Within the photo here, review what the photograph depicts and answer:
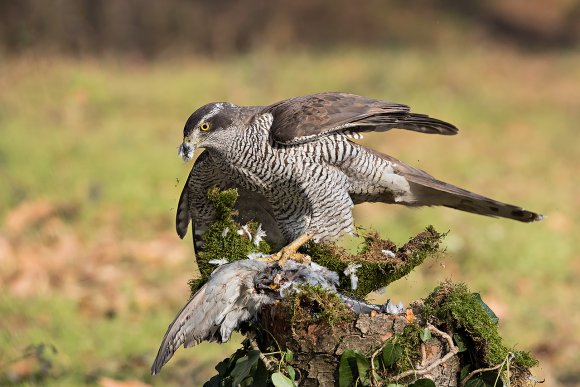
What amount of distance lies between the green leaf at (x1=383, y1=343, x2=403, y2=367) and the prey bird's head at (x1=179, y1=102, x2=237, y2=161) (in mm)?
1389

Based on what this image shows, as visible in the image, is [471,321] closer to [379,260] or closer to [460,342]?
[460,342]

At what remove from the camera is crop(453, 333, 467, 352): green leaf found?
2883mm

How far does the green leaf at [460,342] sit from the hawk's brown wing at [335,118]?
4.23 feet

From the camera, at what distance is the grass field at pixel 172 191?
18.7ft

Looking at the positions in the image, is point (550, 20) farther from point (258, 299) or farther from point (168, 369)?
point (258, 299)

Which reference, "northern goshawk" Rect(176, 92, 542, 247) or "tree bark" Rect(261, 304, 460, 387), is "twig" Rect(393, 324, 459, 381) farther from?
"northern goshawk" Rect(176, 92, 542, 247)

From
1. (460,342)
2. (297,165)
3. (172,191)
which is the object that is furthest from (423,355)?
(172,191)

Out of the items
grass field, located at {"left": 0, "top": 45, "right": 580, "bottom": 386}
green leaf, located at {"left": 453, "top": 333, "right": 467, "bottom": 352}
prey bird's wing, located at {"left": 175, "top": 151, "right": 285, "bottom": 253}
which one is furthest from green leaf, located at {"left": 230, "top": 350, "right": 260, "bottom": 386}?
grass field, located at {"left": 0, "top": 45, "right": 580, "bottom": 386}

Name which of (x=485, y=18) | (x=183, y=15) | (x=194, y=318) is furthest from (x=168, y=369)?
(x=485, y=18)

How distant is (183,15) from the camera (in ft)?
48.9

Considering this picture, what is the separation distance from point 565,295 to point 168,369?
3254 mm

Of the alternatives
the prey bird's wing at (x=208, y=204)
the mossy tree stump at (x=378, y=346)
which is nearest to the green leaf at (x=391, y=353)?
the mossy tree stump at (x=378, y=346)

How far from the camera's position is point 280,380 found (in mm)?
2738

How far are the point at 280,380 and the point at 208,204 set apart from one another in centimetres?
125
